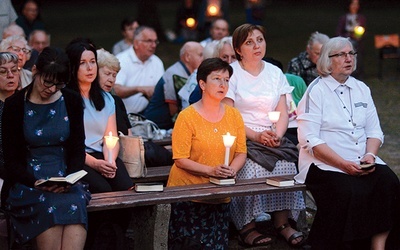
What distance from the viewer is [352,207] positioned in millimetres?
6281

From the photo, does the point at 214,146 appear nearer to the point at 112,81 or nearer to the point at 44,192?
the point at 112,81

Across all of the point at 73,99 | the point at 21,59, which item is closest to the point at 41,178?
the point at 73,99

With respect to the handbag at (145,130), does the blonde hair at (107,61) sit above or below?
above

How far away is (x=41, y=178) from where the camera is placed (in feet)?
19.2

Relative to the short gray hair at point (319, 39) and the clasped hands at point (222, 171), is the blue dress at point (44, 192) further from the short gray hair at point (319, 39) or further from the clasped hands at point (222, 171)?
the short gray hair at point (319, 39)

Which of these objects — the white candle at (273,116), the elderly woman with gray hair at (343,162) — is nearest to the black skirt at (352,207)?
the elderly woman with gray hair at (343,162)

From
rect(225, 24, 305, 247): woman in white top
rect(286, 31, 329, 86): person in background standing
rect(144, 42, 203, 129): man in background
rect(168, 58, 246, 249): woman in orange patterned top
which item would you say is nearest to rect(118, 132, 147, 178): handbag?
rect(168, 58, 246, 249): woman in orange patterned top

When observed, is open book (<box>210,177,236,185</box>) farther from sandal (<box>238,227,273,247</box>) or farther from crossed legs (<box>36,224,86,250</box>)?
crossed legs (<box>36,224,86,250</box>)

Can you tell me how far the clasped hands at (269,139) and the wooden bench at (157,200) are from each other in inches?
14.9

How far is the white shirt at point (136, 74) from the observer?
9492mm

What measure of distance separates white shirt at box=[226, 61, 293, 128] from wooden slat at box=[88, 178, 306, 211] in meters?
0.75

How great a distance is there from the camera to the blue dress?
5.69 metres

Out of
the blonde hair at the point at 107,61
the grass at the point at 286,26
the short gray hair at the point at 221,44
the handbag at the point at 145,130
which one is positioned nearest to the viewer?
the blonde hair at the point at 107,61

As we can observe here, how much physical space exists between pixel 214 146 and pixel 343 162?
943 millimetres
